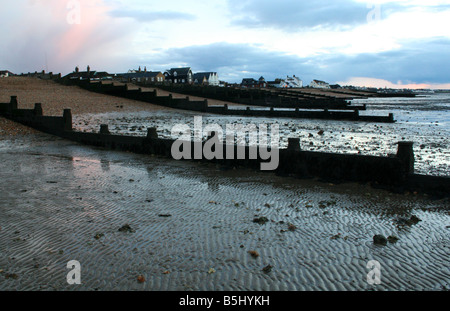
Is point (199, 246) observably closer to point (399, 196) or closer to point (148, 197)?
point (148, 197)

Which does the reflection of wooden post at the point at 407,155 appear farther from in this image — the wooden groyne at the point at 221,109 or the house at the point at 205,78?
the house at the point at 205,78

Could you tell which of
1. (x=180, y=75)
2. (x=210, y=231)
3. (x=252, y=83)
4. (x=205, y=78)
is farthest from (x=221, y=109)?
(x=252, y=83)

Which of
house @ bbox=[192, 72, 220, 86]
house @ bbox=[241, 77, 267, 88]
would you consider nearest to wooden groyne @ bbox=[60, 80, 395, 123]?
house @ bbox=[192, 72, 220, 86]

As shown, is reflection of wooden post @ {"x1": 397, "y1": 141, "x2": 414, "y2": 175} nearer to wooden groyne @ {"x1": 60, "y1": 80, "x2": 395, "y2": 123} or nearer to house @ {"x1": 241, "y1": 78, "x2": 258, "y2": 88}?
wooden groyne @ {"x1": 60, "y1": 80, "x2": 395, "y2": 123}

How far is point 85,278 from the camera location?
4363mm

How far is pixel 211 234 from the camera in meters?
5.82

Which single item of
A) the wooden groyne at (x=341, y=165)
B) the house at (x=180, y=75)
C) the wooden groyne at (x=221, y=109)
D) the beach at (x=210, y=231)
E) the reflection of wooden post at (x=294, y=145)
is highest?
the house at (x=180, y=75)

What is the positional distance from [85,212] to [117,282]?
302 centimetres

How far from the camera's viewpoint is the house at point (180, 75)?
121m

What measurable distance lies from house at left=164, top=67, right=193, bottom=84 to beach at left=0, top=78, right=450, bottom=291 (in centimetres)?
11360

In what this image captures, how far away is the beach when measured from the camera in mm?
4410

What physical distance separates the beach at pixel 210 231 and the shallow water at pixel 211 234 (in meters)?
0.02

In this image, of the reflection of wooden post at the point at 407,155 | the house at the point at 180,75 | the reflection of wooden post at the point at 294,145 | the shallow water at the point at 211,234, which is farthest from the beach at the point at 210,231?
the house at the point at 180,75
